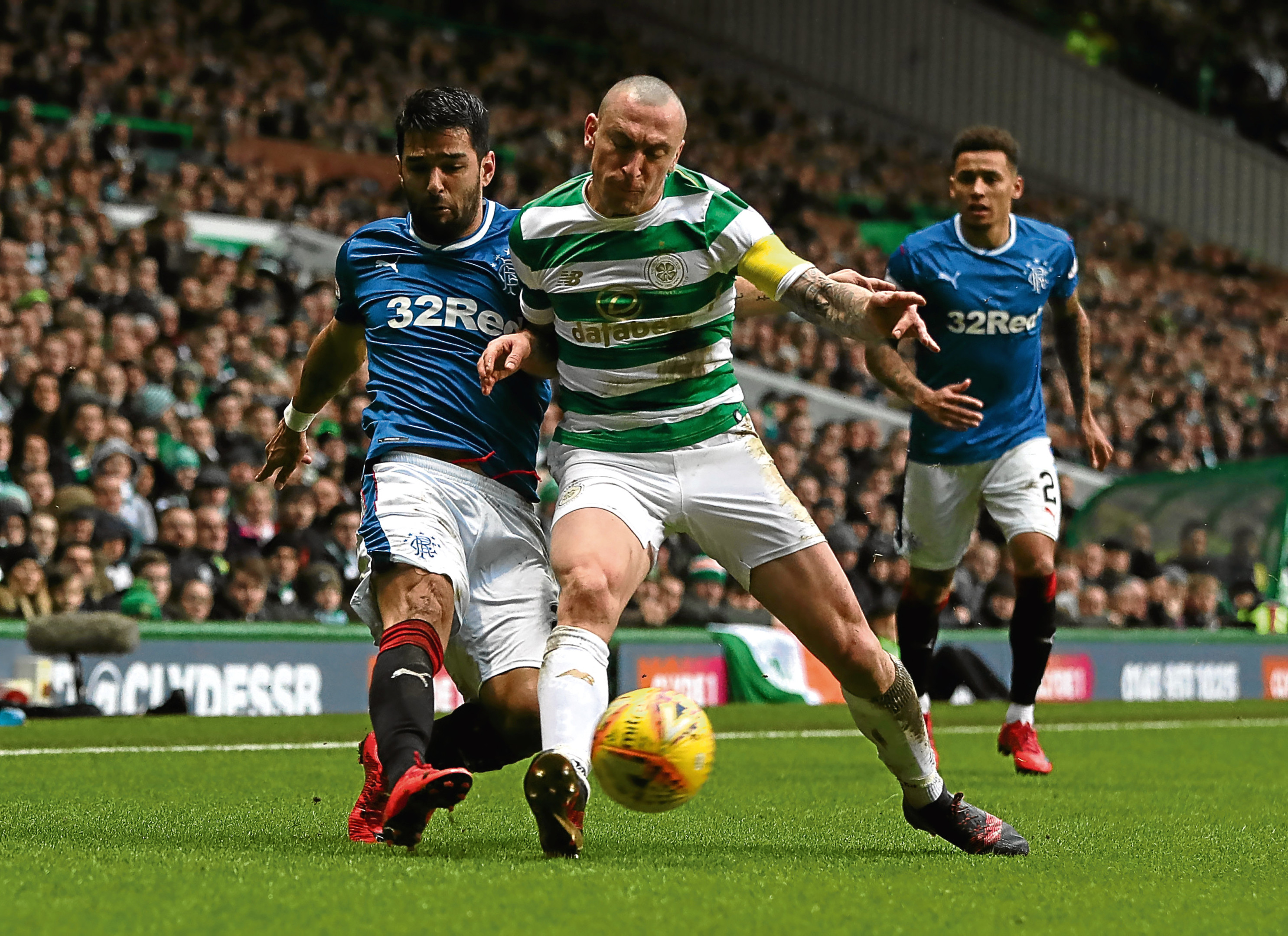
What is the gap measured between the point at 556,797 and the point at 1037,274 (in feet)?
17.2

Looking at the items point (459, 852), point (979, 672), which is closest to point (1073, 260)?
point (459, 852)

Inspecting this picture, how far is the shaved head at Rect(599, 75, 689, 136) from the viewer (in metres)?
4.93

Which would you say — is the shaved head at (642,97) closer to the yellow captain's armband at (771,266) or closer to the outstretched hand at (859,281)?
the yellow captain's armband at (771,266)

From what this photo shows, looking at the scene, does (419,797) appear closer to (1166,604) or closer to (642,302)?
(642,302)

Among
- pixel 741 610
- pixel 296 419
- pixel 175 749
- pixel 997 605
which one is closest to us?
pixel 296 419

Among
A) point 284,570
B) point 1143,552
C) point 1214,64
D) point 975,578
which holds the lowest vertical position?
point 284,570

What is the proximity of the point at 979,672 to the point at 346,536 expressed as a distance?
5932mm

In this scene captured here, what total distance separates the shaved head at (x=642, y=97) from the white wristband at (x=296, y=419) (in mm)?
1718

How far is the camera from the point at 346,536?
13.3 m

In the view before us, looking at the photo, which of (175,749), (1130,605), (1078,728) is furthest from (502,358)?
(1130,605)

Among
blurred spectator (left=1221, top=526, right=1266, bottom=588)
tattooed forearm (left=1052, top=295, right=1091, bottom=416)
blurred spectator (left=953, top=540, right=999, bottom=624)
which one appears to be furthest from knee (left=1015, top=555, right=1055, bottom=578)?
blurred spectator (left=1221, top=526, right=1266, bottom=588)

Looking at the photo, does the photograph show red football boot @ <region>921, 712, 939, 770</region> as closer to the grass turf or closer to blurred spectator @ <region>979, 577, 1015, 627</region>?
the grass turf

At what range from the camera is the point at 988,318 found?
8781 mm

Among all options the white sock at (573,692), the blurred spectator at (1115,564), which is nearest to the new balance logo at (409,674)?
the white sock at (573,692)
